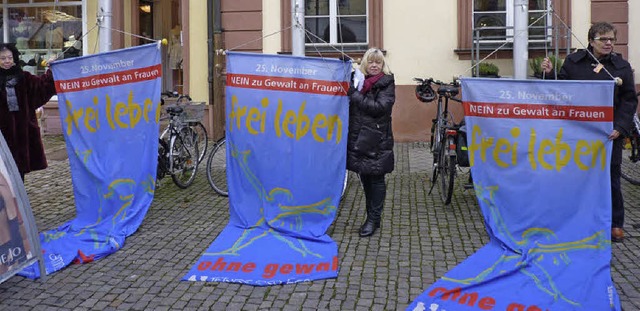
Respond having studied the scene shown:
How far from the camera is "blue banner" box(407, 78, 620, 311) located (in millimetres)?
4812

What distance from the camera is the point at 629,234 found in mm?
6297

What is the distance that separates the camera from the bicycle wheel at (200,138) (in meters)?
9.06

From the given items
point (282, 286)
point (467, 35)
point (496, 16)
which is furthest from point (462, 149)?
point (496, 16)

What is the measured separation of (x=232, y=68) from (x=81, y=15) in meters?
9.05

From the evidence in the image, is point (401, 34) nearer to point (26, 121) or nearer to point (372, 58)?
point (372, 58)

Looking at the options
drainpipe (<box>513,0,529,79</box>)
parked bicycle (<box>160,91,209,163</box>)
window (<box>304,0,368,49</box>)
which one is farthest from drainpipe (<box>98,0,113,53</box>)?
window (<box>304,0,368,49</box>)

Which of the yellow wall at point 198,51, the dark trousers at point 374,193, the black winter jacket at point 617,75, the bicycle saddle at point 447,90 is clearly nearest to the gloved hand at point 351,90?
the dark trousers at point 374,193

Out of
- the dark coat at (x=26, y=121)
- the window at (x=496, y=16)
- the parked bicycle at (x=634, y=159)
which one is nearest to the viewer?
the dark coat at (x=26, y=121)

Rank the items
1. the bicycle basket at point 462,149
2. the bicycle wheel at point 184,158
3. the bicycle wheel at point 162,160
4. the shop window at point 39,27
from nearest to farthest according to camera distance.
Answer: the bicycle basket at point 462,149 < the bicycle wheel at point 162,160 < the bicycle wheel at point 184,158 < the shop window at point 39,27

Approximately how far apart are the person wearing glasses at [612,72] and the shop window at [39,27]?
10948 millimetres

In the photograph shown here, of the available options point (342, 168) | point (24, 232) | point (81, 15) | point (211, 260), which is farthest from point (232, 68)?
point (81, 15)

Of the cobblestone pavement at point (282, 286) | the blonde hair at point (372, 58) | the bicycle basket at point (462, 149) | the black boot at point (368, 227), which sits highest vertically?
the blonde hair at point (372, 58)

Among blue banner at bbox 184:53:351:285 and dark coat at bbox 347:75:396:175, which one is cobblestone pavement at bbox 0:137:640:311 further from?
dark coat at bbox 347:75:396:175

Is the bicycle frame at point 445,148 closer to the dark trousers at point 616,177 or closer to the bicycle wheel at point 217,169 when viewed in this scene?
the dark trousers at point 616,177
